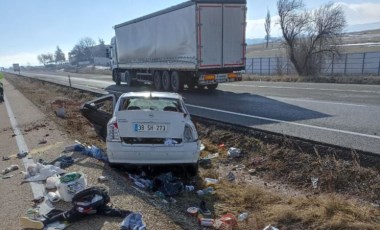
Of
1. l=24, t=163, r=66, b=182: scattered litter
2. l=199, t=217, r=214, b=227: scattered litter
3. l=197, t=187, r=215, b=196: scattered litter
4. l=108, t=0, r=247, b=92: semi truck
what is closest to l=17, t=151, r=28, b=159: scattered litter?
l=24, t=163, r=66, b=182: scattered litter

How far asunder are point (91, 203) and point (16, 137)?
253 inches

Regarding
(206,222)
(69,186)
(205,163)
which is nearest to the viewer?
(206,222)

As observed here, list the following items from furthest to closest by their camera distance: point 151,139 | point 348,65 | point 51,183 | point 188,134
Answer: point 348,65, point 188,134, point 151,139, point 51,183

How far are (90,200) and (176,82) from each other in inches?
602

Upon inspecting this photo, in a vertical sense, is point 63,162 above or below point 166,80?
below

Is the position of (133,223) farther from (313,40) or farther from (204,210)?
(313,40)

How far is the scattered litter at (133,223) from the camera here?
12.2ft

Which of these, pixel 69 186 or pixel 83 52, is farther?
pixel 83 52

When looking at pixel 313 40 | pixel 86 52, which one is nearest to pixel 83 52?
pixel 86 52

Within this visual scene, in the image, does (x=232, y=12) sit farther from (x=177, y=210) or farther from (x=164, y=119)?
(x=177, y=210)

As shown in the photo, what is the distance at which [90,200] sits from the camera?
4215 millimetres

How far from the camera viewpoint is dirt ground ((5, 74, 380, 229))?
4.28 meters

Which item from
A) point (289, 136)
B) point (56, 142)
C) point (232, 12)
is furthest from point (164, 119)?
point (232, 12)

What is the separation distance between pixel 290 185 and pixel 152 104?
2.76 meters
